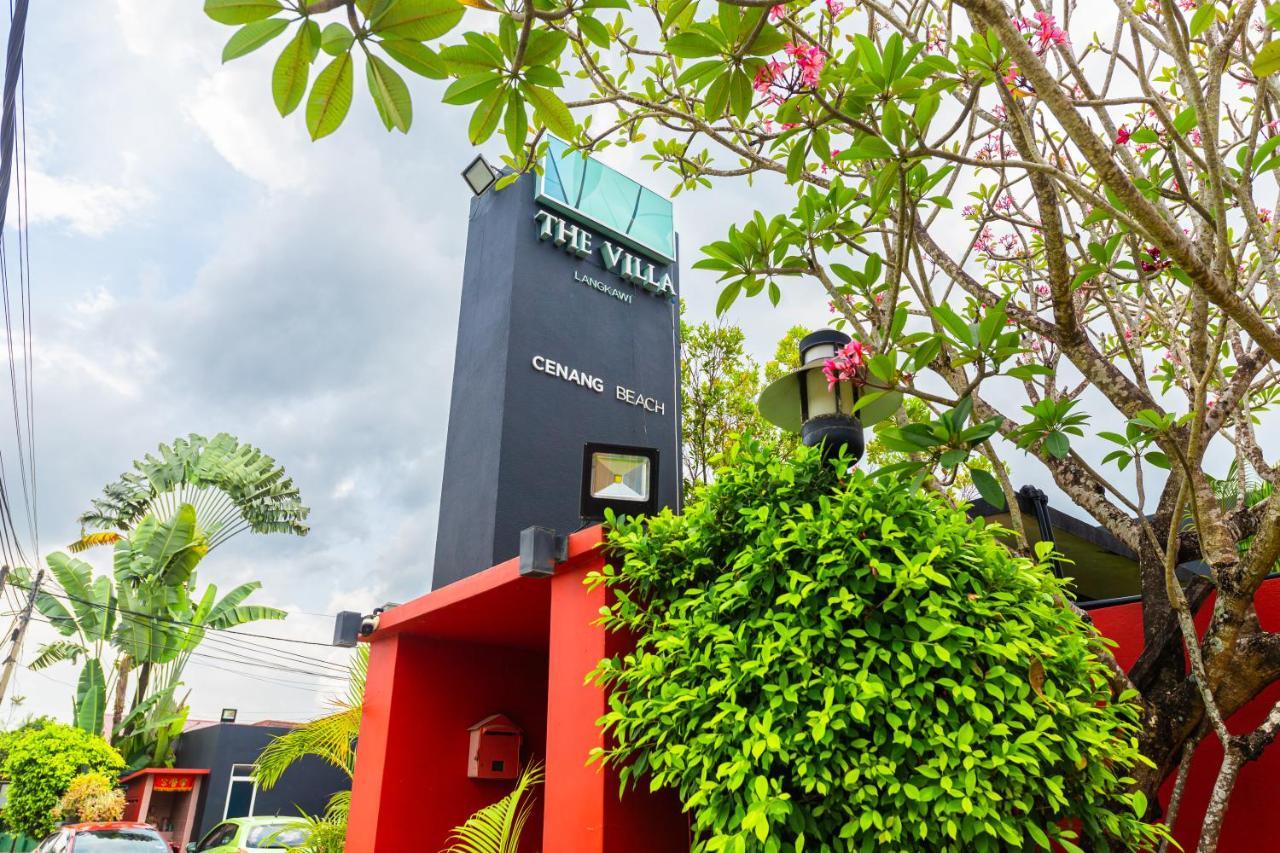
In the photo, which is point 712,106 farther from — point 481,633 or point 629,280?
point 629,280

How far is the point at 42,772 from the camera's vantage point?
12.7 meters

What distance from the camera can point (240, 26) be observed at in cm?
129

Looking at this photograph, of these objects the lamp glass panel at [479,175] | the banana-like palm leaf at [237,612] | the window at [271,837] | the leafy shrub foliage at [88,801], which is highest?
the lamp glass panel at [479,175]

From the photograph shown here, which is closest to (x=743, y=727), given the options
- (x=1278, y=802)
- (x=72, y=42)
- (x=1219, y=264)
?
(x=1219, y=264)

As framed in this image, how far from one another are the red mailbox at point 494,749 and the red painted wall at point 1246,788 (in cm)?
375

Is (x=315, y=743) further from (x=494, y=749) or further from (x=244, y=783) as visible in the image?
(x=244, y=783)

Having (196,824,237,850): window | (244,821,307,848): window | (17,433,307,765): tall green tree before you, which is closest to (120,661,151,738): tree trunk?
(17,433,307,765): tall green tree

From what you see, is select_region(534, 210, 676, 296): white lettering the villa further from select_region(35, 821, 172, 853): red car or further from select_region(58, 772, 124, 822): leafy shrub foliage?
select_region(58, 772, 124, 822): leafy shrub foliage

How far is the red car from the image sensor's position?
8.99 meters

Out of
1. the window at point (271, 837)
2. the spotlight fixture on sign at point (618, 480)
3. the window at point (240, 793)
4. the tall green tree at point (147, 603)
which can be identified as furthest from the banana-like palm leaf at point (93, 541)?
the spotlight fixture on sign at point (618, 480)

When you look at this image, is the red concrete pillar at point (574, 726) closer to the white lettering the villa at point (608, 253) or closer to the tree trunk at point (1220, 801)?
the tree trunk at point (1220, 801)

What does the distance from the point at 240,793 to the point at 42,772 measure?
4.18 meters

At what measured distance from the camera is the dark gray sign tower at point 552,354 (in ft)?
19.9

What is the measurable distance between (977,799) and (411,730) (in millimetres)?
3759
